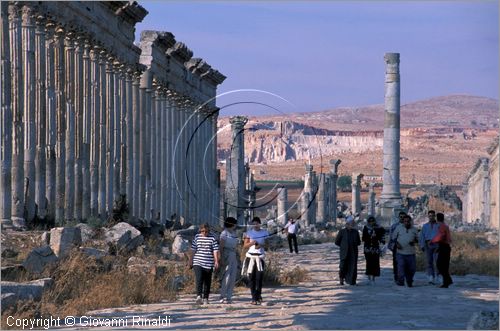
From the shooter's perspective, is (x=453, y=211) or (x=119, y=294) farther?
(x=453, y=211)

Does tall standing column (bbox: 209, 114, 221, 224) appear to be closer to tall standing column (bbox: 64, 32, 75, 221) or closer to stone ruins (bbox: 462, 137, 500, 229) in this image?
stone ruins (bbox: 462, 137, 500, 229)

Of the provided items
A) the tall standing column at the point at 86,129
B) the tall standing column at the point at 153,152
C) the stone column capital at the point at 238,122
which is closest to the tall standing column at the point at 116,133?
the tall standing column at the point at 86,129

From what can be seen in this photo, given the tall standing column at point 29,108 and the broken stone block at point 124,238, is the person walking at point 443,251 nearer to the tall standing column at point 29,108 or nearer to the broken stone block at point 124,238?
the broken stone block at point 124,238

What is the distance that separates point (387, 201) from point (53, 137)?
15509 millimetres

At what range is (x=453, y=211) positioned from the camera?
117 metres

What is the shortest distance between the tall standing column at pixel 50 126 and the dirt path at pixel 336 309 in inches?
315

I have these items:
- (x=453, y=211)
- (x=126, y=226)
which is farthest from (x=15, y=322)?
(x=453, y=211)

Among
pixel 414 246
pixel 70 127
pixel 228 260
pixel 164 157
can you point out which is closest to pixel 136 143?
pixel 164 157

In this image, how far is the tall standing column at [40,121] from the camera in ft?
104

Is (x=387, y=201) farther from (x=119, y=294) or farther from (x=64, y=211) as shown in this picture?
(x=119, y=294)

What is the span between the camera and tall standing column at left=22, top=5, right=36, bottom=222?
30594 mm

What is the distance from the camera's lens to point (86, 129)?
37406mm

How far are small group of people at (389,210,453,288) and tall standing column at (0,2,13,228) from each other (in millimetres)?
8192

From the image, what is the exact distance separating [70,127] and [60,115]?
68cm
